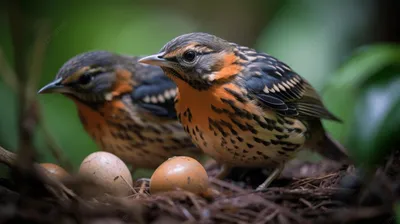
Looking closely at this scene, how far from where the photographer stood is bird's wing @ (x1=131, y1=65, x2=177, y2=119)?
3.67 m

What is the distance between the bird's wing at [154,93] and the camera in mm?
3668

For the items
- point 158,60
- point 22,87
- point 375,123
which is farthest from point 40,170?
point 375,123

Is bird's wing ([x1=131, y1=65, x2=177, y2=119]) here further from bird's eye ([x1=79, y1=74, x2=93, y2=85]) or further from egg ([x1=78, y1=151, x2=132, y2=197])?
egg ([x1=78, y1=151, x2=132, y2=197])

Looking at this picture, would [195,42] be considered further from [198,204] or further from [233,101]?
[198,204]

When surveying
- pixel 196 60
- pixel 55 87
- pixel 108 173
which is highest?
pixel 196 60

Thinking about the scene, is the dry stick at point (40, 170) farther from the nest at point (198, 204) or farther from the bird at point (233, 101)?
the bird at point (233, 101)

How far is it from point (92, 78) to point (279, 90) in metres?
1.25

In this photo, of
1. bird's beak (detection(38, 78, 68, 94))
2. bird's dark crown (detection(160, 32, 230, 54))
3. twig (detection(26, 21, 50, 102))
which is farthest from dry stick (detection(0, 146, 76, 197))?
bird's dark crown (detection(160, 32, 230, 54))

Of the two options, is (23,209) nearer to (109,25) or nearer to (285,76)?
(285,76)

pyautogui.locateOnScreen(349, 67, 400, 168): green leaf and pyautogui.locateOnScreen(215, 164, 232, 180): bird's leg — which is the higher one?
pyautogui.locateOnScreen(349, 67, 400, 168): green leaf

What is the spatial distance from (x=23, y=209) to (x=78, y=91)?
1553mm

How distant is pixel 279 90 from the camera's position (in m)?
3.25

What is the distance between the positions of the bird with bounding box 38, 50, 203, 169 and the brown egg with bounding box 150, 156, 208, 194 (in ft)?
2.85

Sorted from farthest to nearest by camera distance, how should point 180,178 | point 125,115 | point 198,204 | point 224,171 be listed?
point 125,115 → point 224,171 → point 180,178 → point 198,204
